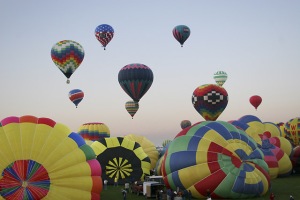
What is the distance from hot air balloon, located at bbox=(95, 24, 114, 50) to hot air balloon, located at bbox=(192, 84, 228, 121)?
17.0 metres

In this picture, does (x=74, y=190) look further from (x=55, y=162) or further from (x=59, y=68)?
(x=59, y=68)

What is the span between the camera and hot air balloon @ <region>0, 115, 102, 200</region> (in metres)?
12.7

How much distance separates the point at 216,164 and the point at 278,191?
4.30m

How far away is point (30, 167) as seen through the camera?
12.9m

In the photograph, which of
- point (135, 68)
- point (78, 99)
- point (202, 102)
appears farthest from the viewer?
point (78, 99)

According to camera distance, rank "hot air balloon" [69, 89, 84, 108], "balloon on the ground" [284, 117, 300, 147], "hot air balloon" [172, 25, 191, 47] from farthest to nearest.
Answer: "hot air balloon" [69, 89, 84, 108] → "hot air balloon" [172, 25, 191, 47] → "balloon on the ground" [284, 117, 300, 147]

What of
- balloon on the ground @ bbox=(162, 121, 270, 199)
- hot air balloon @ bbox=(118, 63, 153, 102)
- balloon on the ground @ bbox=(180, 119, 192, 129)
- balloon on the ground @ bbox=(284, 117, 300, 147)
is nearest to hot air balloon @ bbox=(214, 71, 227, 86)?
balloon on the ground @ bbox=(180, 119, 192, 129)

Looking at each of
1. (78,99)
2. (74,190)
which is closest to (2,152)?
(74,190)

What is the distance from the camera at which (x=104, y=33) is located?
142 ft

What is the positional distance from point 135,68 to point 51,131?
62.3ft

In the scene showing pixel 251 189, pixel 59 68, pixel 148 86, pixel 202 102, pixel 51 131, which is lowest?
pixel 251 189

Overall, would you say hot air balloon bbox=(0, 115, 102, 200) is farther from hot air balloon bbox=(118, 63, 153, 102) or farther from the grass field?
hot air balloon bbox=(118, 63, 153, 102)

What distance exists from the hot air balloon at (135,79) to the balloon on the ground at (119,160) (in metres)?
Result: 10.4

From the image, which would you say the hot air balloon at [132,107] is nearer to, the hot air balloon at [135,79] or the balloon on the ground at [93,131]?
the balloon on the ground at [93,131]
